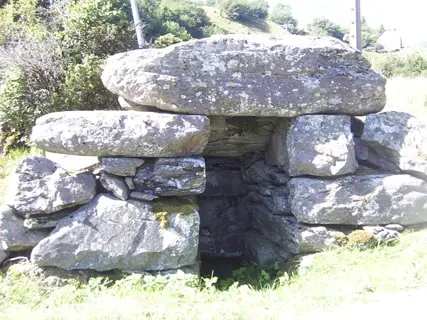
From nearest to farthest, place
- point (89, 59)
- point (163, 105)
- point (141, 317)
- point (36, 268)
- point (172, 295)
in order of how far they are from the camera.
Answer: point (141, 317) < point (172, 295) < point (36, 268) < point (163, 105) < point (89, 59)

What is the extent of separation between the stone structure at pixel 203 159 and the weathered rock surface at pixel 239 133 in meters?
0.03

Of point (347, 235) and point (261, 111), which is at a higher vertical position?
point (261, 111)

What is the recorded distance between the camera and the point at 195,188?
5.96 metres

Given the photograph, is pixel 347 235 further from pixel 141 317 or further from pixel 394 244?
pixel 141 317

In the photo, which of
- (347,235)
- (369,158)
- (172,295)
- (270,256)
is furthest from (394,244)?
(172,295)

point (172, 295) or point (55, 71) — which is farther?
point (55, 71)

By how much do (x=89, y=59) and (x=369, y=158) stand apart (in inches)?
229

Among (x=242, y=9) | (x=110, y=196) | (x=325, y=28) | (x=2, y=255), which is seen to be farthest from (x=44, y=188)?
(x=325, y=28)

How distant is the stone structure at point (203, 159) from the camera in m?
5.58

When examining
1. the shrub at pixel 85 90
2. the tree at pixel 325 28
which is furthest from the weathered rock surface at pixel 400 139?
the tree at pixel 325 28

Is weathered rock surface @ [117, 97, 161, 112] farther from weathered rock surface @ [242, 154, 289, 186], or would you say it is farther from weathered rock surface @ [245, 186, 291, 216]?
weathered rock surface @ [245, 186, 291, 216]

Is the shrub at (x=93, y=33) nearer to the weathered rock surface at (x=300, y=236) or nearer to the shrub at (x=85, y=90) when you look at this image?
the shrub at (x=85, y=90)

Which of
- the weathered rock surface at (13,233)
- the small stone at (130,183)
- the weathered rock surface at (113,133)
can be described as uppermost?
the weathered rock surface at (113,133)

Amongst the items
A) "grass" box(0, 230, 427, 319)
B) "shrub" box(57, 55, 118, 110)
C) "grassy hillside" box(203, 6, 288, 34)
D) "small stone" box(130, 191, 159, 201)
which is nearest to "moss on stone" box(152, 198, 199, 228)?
"small stone" box(130, 191, 159, 201)
